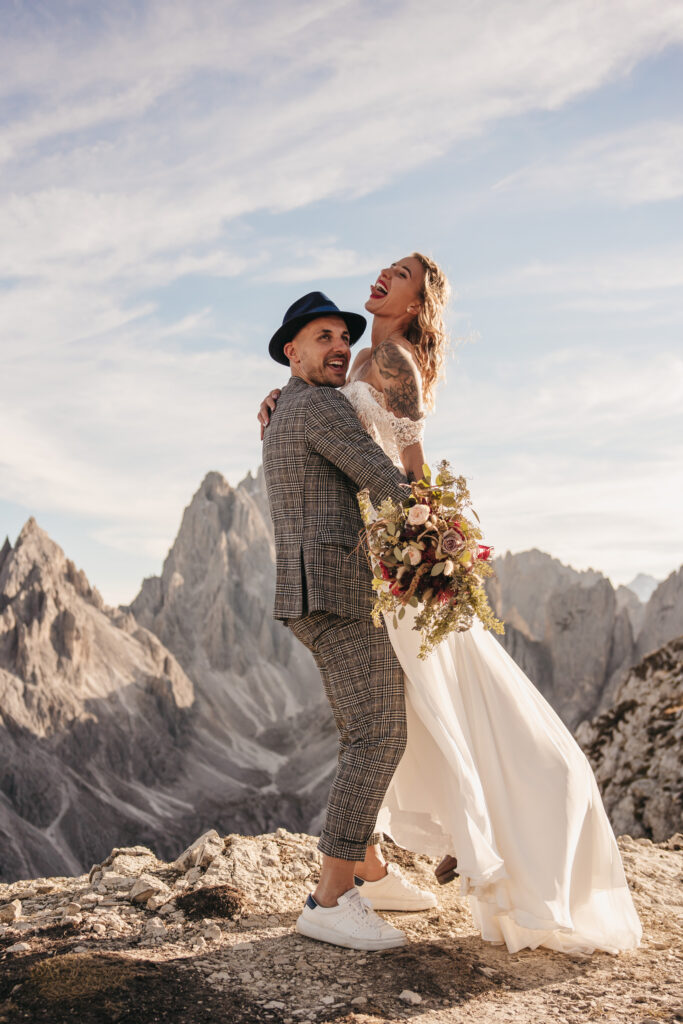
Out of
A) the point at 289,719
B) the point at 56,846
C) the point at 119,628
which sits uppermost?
the point at 119,628

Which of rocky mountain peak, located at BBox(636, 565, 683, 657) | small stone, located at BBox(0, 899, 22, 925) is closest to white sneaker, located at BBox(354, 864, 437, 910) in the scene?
small stone, located at BBox(0, 899, 22, 925)

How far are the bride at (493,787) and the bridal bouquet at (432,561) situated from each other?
0.33m

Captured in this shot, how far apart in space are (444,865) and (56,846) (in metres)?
102

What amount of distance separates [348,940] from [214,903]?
105cm

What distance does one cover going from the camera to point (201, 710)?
5512 inches

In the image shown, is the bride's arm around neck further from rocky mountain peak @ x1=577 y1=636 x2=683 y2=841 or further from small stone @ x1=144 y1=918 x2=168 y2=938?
rocky mountain peak @ x1=577 y1=636 x2=683 y2=841

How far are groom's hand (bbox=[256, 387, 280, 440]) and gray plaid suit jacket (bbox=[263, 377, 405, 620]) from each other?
0.23 metres

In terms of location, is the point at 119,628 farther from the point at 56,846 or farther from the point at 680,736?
the point at 680,736

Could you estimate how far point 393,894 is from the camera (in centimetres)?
509

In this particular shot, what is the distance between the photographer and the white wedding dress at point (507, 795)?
4184 mm

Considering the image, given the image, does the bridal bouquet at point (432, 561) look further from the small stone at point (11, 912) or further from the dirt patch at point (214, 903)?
the small stone at point (11, 912)

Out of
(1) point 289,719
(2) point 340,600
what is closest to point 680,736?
(2) point 340,600

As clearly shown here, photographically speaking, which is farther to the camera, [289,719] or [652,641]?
[289,719]

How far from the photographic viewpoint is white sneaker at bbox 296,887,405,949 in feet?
14.4
